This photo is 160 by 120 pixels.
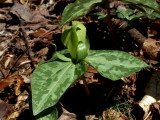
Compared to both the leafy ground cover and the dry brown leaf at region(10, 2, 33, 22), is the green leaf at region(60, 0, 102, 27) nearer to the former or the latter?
the leafy ground cover

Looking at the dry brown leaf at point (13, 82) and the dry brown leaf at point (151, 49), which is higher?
the dry brown leaf at point (151, 49)

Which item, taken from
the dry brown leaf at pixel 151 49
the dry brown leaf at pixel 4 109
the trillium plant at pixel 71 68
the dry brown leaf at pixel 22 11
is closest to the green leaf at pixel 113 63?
the trillium plant at pixel 71 68

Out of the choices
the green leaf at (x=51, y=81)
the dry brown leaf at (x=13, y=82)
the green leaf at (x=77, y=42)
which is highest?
the green leaf at (x=77, y=42)

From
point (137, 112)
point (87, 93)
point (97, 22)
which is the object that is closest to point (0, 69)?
point (87, 93)

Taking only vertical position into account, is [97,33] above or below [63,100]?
above

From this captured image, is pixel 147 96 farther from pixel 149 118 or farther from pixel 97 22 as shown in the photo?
pixel 97 22

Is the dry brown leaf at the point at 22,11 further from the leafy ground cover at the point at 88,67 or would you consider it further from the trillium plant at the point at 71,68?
the trillium plant at the point at 71,68

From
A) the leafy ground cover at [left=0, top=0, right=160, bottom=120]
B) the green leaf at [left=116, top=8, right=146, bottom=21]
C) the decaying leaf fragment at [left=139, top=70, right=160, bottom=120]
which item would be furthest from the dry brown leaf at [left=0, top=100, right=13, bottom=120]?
the green leaf at [left=116, top=8, right=146, bottom=21]
